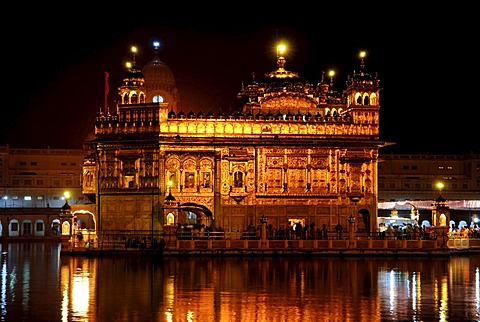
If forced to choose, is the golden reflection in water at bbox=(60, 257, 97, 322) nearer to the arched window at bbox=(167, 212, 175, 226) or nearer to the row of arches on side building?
the arched window at bbox=(167, 212, 175, 226)

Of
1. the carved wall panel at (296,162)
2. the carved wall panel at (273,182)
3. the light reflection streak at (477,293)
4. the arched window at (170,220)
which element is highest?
the carved wall panel at (296,162)

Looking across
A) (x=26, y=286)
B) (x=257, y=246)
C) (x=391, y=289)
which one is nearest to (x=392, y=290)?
(x=391, y=289)

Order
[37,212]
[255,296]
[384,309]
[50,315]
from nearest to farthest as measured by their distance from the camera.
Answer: [50,315] < [384,309] < [255,296] < [37,212]

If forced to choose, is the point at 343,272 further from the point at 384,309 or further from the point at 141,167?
the point at 141,167

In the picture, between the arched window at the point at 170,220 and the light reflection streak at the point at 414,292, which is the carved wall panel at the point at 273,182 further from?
the light reflection streak at the point at 414,292

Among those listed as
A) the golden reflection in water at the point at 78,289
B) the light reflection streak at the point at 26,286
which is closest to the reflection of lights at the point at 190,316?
the golden reflection in water at the point at 78,289

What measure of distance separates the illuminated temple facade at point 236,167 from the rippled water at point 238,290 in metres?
11.6

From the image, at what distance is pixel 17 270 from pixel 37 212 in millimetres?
57852

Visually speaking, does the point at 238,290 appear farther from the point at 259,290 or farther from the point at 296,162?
the point at 296,162

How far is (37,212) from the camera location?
95500 mm

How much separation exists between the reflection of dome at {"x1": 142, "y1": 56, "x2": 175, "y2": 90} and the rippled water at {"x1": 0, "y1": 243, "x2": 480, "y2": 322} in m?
30.6

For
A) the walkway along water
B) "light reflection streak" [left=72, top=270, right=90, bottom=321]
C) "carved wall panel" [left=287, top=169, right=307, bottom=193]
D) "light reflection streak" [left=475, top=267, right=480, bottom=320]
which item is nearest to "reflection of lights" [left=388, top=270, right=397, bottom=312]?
"light reflection streak" [left=475, top=267, right=480, bottom=320]

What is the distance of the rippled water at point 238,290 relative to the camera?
2394cm

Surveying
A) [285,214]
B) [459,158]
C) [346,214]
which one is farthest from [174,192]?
[459,158]
